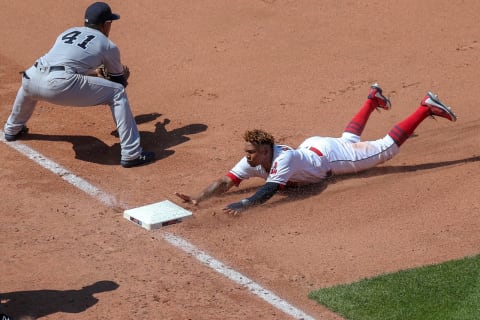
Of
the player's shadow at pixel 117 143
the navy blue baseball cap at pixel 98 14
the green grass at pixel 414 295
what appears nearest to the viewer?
the green grass at pixel 414 295

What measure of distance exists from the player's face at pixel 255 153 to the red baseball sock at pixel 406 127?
155cm

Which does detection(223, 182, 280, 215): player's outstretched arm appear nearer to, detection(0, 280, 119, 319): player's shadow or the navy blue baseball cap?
detection(0, 280, 119, 319): player's shadow

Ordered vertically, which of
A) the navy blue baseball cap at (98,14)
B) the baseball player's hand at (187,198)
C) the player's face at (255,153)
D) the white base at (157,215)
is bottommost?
the white base at (157,215)

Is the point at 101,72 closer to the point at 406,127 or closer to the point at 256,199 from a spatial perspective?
the point at 256,199

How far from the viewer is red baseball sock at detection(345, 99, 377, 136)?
10773mm

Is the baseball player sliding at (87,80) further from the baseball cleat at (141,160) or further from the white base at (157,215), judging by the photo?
the white base at (157,215)

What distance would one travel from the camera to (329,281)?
27.9 ft

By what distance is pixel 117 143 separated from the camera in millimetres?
11648

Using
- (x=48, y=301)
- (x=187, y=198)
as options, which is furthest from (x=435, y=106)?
(x=48, y=301)

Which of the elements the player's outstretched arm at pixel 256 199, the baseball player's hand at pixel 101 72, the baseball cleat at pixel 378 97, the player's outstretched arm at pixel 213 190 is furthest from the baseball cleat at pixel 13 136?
the baseball cleat at pixel 378 97

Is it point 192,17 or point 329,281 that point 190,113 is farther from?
point 329,281

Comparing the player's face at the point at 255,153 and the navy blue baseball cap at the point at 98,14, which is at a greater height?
the navy blue baseball cap at the point at 98,14

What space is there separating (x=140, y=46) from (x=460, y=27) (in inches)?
178

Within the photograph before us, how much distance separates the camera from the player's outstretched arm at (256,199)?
9.66m
